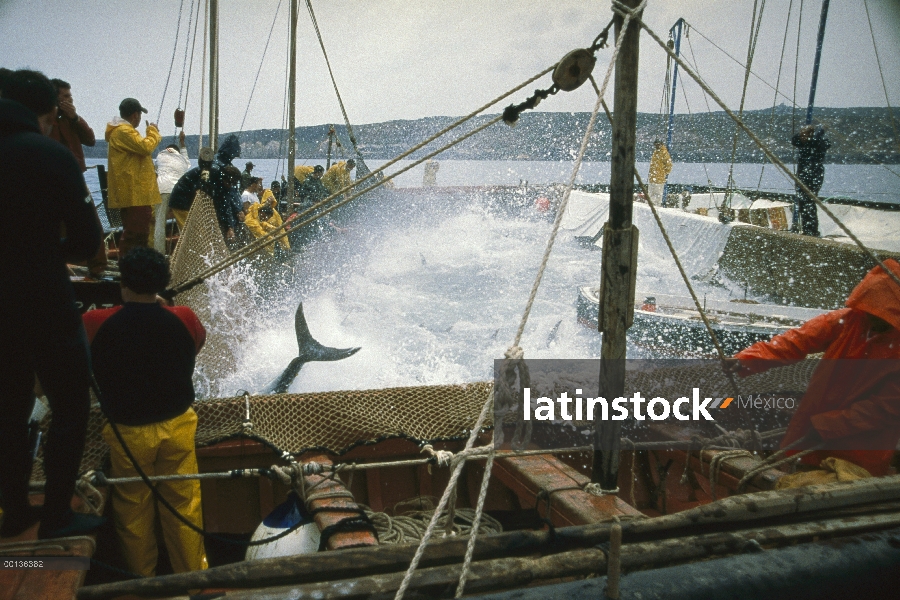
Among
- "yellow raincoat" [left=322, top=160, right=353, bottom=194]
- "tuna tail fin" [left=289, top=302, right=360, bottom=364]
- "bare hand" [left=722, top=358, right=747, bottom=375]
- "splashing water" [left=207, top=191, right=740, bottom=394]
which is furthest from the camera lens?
"yellow raincoat" [left=322, top=160, right=353, bottom=194]

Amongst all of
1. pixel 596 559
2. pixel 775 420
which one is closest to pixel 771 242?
pixel 775 420

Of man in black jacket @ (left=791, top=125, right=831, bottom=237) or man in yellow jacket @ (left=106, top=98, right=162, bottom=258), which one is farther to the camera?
man in black jacket @ (left=791, top=125, right=831, bottom=237)

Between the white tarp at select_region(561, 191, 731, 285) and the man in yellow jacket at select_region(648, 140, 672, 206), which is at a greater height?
the man in yellow jacket at select_region(648, 140, 672, 206)

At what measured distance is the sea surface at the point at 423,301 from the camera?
1045cm

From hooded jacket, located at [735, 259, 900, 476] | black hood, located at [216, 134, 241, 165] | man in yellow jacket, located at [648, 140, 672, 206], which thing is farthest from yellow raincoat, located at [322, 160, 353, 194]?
hooded jacket, located at [735, 259, 900, 476]

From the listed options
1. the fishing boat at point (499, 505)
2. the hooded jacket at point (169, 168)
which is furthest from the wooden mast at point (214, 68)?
the fishing boat at point (499, 505)

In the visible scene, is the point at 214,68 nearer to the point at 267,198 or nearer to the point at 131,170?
the point at 267,198

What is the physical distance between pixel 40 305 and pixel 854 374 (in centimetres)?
369

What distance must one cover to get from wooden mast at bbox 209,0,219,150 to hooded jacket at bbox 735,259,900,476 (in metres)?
8.90

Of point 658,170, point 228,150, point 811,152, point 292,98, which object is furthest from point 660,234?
point 228,150

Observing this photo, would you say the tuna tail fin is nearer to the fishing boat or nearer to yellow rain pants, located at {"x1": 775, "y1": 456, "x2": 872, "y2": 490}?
the fishing boat

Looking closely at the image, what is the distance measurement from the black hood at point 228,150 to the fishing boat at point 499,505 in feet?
15.5

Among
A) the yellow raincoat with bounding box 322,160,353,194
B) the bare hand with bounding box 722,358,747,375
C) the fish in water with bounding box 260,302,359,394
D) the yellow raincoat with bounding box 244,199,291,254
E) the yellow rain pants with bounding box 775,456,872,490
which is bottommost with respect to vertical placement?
the fish in water with bounding box 260,302,359,394

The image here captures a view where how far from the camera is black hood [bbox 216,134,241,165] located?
28.0ft
